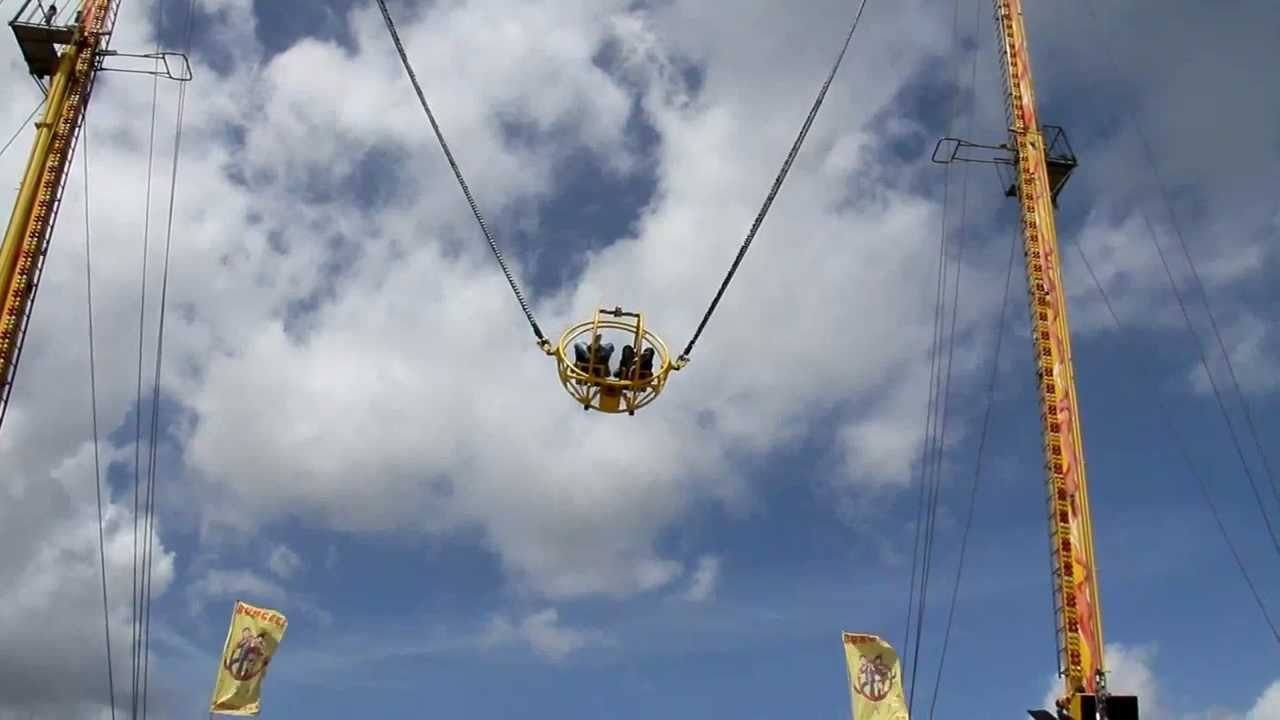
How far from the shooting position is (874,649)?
27406mm

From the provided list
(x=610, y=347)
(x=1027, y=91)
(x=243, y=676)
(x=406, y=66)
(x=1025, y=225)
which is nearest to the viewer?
(x=610, y=347)

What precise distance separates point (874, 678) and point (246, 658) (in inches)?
599

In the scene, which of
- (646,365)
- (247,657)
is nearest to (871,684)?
(646,365)

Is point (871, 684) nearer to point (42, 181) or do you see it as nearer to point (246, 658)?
point (246, 658)

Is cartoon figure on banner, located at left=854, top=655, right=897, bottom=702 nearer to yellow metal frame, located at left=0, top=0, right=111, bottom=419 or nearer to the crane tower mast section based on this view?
the crane tower mast section

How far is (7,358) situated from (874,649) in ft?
73.4

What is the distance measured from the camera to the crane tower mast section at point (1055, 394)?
30.6 metres

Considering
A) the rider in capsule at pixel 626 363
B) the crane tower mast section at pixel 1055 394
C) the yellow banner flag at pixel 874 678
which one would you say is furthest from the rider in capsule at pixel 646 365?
the crane tower mast section at pixel 1055 394

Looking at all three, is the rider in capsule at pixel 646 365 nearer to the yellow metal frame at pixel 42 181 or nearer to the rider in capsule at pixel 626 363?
the rider in capsule at pixel 626 363

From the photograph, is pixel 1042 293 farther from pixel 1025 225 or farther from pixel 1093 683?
pixel 1093 683

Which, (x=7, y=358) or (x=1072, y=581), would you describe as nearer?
(x=7, y=358)

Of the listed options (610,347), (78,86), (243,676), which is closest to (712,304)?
(610,347)

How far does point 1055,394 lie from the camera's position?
113 ft

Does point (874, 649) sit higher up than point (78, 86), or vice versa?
point (78, 86)
